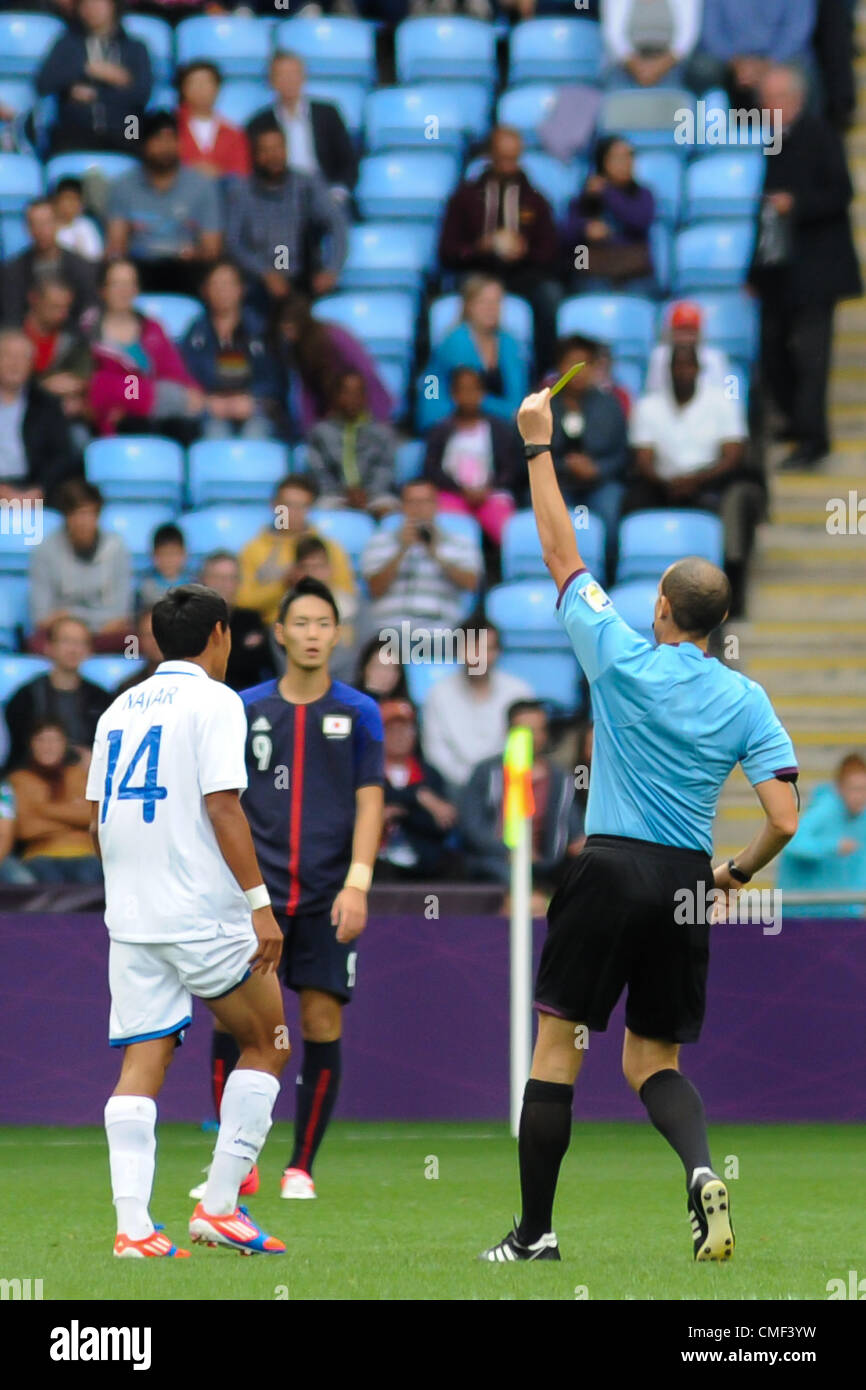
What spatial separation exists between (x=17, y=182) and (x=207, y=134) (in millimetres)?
1258

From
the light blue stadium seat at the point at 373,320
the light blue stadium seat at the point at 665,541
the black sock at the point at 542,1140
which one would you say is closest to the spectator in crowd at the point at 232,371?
the light blue stadium seat at the point at 373,320

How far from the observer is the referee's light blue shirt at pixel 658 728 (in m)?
6.18

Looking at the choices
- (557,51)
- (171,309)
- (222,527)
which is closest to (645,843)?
(222,527)

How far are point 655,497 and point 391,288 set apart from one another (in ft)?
9.59

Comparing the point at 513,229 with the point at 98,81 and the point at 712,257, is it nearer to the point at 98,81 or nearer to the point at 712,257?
the point at 712,257

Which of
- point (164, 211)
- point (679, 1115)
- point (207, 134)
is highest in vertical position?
point (207, 134)

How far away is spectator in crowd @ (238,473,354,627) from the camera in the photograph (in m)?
12.4

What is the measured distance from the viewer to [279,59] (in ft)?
50.0

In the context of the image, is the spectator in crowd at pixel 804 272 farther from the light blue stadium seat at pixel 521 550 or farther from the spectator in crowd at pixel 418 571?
the spectator in crowd at pixel 418 571

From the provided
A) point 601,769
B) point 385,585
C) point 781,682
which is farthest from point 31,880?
point 601,769

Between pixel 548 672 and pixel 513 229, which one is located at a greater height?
pixel 513 229

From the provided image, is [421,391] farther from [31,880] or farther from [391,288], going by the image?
[31,880]

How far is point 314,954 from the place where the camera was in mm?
7934

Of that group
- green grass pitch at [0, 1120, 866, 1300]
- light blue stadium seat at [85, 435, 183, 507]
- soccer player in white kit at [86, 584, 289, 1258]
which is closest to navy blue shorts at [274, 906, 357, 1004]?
green grass pitch at [0, 1120, 866, 1300]
